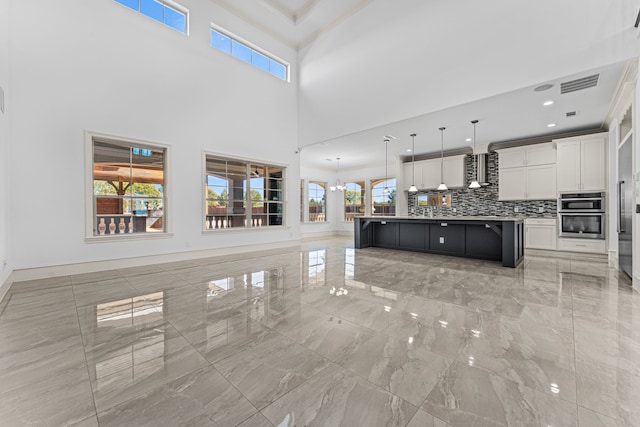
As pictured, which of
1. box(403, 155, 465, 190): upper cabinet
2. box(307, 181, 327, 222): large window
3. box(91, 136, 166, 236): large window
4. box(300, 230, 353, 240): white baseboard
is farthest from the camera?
box(307, 181, 327, 222): large window

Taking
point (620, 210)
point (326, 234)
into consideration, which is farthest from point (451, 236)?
point (326, 234)

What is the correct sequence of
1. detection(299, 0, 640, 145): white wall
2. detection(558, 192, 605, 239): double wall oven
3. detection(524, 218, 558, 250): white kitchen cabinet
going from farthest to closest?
detection(524, 218, 558, 250): white kitchen cabinet
detection(558, 192, 605, 239): double wall oven
detection(299, 0, 640, 145): white wall

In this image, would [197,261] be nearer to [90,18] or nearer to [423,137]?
[90,18]

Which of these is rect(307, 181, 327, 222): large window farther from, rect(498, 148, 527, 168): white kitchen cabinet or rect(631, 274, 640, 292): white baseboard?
rect(631, 274, 640, 292): white baseboard

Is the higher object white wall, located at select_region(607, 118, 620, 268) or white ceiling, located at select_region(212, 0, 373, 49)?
white ceiling, located at select_region(212, 0, 373, 49)

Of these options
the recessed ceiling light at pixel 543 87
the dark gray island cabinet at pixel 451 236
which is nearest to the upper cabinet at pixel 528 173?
the dark gray island cabinet at pixel 451 236

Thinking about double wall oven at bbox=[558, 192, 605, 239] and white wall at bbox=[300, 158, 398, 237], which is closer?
double wall oven at bbox=[558, 192, 605, 239]

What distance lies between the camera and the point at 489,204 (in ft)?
24.9

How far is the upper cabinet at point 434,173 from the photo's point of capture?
7840mm

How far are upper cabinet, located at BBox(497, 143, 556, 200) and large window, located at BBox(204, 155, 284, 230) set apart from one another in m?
5.97

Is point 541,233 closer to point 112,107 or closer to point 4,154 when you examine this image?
point 112,107

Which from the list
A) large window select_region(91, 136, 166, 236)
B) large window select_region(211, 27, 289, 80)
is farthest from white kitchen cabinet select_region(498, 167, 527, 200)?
large window select_region(91, 136, 166, 236)

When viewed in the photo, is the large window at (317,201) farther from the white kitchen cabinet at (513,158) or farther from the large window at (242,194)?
the white kitchen cabinet at (513,158)

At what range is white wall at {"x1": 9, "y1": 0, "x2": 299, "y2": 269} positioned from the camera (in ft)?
12.9
